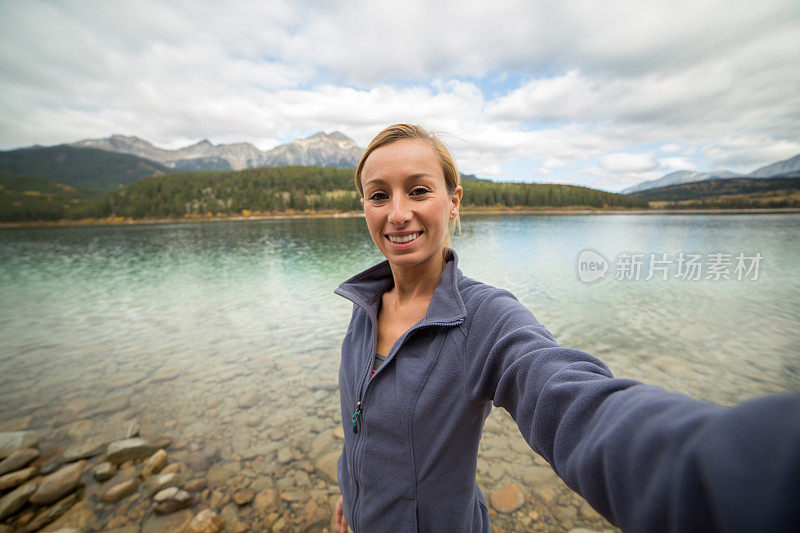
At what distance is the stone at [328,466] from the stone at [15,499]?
11.4 ft

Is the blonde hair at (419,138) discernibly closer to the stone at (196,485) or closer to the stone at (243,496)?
the stone at (243,496)

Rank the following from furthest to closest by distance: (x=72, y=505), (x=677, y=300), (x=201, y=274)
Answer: (x=201, y=274)
(x=677, y=300)
(x=72, y=505)

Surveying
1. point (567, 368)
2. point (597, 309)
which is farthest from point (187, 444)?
point (597, 309)

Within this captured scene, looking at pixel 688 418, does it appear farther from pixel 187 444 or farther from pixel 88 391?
pixel 88 391

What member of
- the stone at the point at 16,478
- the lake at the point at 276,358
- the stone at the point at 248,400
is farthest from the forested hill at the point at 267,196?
the stone at the point at 16,478

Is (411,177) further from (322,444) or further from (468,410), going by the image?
(322,444)

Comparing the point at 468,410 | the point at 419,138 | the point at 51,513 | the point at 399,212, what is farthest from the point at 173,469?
the point at 419,138

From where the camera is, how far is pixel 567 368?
49.2 inches

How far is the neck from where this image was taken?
7.39 feet

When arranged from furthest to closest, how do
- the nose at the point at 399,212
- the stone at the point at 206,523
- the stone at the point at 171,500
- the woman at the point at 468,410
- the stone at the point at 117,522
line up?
the stone at the point at 171,500
the stone at the point at 117,522
the stone at the point at 206,523
the nose at the point at 399,212
the woman at the point at 468,410

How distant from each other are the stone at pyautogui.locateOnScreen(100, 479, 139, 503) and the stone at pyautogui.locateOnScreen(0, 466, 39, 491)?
125 cm

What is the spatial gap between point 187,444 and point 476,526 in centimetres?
522

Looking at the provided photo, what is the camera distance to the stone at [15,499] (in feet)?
12.5

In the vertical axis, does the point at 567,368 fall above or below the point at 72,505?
above
